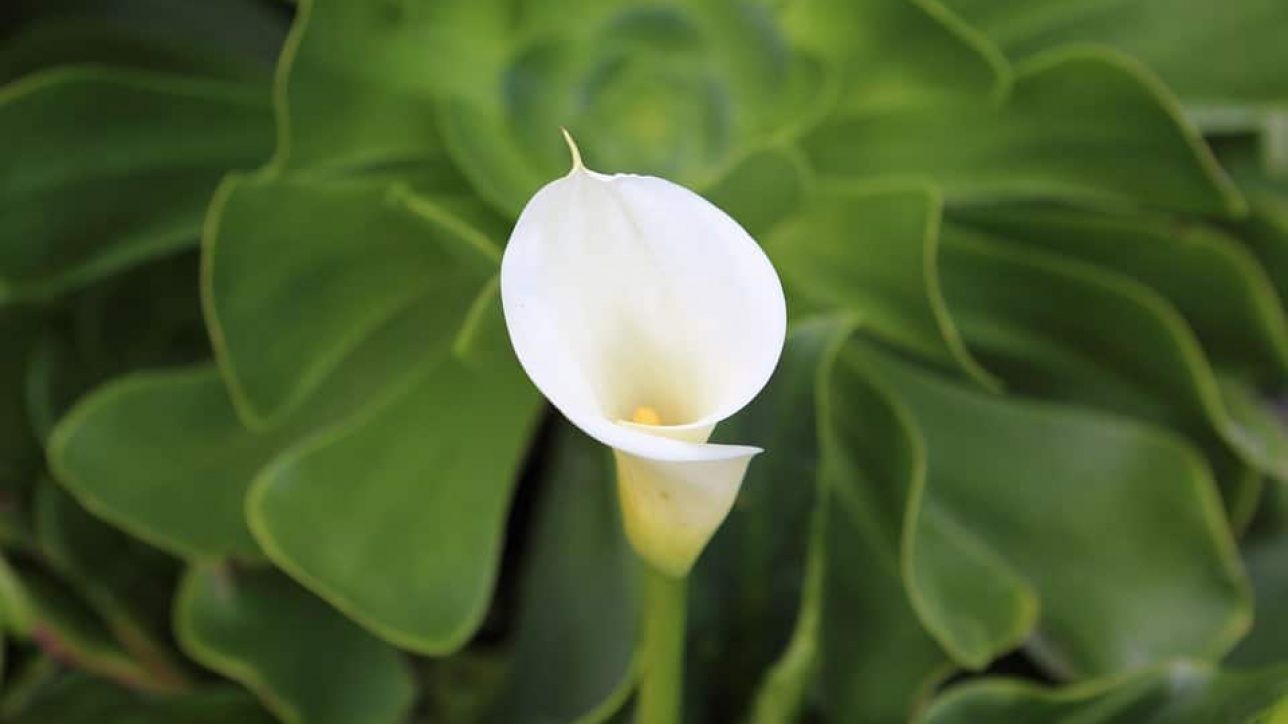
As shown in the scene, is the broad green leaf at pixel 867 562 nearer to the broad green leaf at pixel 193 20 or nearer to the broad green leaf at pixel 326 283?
the broad green leaf at pixel 326 283

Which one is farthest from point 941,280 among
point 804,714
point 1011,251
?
point 804,714

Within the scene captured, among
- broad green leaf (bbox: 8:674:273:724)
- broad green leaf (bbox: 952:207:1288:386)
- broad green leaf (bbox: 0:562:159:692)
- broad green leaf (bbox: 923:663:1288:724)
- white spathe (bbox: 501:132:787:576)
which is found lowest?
broad green leaf (bbox: 8:674:273:724)

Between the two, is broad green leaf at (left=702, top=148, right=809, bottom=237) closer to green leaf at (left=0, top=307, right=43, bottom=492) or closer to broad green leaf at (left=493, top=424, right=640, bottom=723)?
broad green leaf at (left=493, top=424, right=640, bottom=723)

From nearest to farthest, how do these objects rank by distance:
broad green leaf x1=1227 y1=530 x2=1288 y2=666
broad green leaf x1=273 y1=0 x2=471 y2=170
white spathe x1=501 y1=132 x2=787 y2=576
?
white spathe x1=501 y1=132 x2=787 y2=576 → broad green leaf x1=273 y1=0 x2=471 y2=170 → broad green leaf x1=1227 y1=530 x2=1288 y2=666

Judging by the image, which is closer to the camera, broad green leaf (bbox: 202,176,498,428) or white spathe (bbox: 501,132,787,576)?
white spathe (bbox: 501,132,787,576)

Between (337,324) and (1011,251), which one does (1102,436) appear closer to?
(1011,251)

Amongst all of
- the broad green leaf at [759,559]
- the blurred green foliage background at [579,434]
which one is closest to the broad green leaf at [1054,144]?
the blurred green foliage background at [579,434]

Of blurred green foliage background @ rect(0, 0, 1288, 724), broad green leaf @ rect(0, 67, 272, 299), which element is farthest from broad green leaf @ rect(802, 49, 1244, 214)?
broad green leaf @ rect(0, 67, 272, 299)

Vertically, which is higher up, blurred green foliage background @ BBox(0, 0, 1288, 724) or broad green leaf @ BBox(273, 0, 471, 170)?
broad green leaf @ BBox(273, 0, 471, 170)
